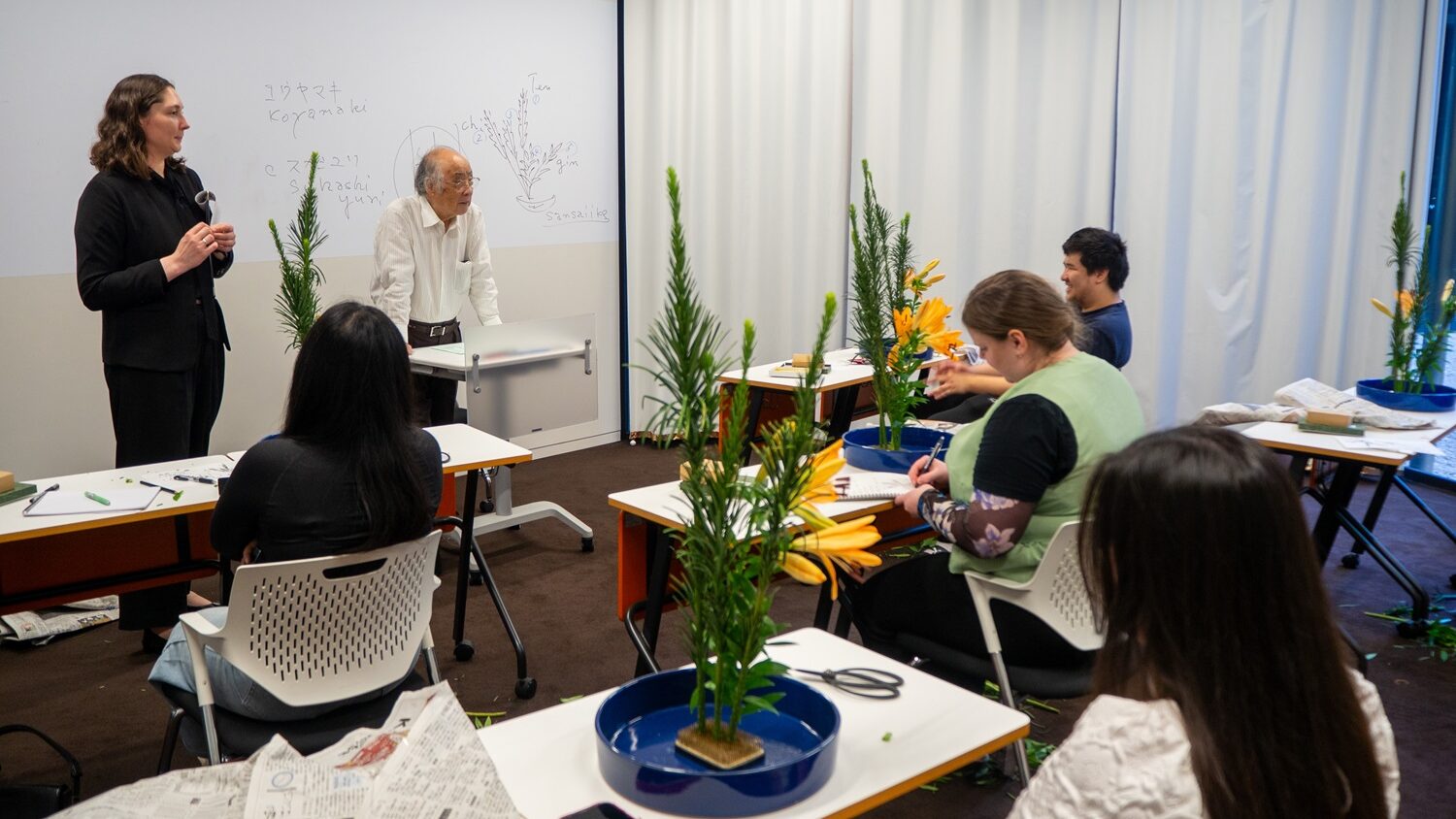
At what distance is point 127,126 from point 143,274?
0.46m

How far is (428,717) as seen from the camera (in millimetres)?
1297

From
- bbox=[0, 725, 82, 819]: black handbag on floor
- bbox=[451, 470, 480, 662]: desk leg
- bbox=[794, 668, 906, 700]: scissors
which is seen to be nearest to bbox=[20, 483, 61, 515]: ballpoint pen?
bbox=[0, 725, 82, 819]: black handbag on floor

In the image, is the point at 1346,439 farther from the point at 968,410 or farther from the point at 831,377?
the point at 831,377

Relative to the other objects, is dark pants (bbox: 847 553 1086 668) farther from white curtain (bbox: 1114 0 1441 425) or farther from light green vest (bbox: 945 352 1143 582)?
white curtain (bbox: 1114 0 1441 425)

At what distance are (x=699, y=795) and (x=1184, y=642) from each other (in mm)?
541

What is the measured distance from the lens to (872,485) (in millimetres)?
2660

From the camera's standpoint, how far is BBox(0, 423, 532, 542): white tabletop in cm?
247

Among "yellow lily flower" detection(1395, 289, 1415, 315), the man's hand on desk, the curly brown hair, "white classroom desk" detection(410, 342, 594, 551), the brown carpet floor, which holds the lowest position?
the brown carpet floor

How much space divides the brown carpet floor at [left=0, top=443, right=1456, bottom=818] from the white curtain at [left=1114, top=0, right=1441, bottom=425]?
0.91m

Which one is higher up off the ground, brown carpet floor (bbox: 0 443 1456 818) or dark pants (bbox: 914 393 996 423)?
dark pants (bbox: 914 393 996 423)

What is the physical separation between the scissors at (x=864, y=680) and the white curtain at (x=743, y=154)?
436cm

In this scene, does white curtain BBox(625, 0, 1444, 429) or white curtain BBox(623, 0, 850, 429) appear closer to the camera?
white curtain BBox(625, 0, 1444, 429)

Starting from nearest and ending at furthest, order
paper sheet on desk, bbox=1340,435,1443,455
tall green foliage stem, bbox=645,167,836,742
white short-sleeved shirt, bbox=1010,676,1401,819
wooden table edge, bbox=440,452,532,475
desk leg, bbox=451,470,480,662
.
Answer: white short-sleeved shirt, bbox=1010,676,1401,819 → tall green foliage stem, bbox=645,167,836,742 → wooden table edge, bbox=440,452,532,475 → paper sheet on desk, bbox=1340,435,1443,455 → desk leg, bbox=451,470,480,662

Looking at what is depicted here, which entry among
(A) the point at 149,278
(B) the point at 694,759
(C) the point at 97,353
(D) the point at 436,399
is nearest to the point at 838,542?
(B) the point at 694,759
